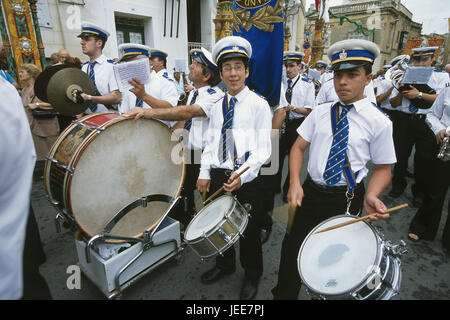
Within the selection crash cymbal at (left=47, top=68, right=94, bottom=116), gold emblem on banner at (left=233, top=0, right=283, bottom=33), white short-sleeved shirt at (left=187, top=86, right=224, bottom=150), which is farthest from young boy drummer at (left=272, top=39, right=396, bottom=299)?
crash cymbal at (left=47, top=68, right=94, bottom=116)

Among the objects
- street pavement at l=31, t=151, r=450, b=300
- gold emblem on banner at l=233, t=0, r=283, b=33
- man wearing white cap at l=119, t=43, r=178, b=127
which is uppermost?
gold emblem on banner at l=233, t=0, r=283, b=33

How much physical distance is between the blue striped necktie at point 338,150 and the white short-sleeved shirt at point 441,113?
1.73 metres

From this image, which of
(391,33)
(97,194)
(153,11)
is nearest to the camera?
(97,194)

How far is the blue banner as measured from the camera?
2957mm

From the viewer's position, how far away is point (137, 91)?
2266mm

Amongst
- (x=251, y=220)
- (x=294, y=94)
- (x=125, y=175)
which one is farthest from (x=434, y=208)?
(x=125, y=175)

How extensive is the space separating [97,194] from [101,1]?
1123 centimetres

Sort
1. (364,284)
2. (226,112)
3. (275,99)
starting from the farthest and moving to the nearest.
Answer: (275,99) → (226,112) → (364,284)

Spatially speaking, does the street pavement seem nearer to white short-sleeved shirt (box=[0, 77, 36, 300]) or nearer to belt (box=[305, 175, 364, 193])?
belt (box=[305, 175, 364, 193])

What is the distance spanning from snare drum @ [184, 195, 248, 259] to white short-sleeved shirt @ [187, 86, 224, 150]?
3.02 feet

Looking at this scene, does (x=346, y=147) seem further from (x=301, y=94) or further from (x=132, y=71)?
(x=301, y=94)

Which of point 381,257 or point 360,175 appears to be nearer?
point 381,257
